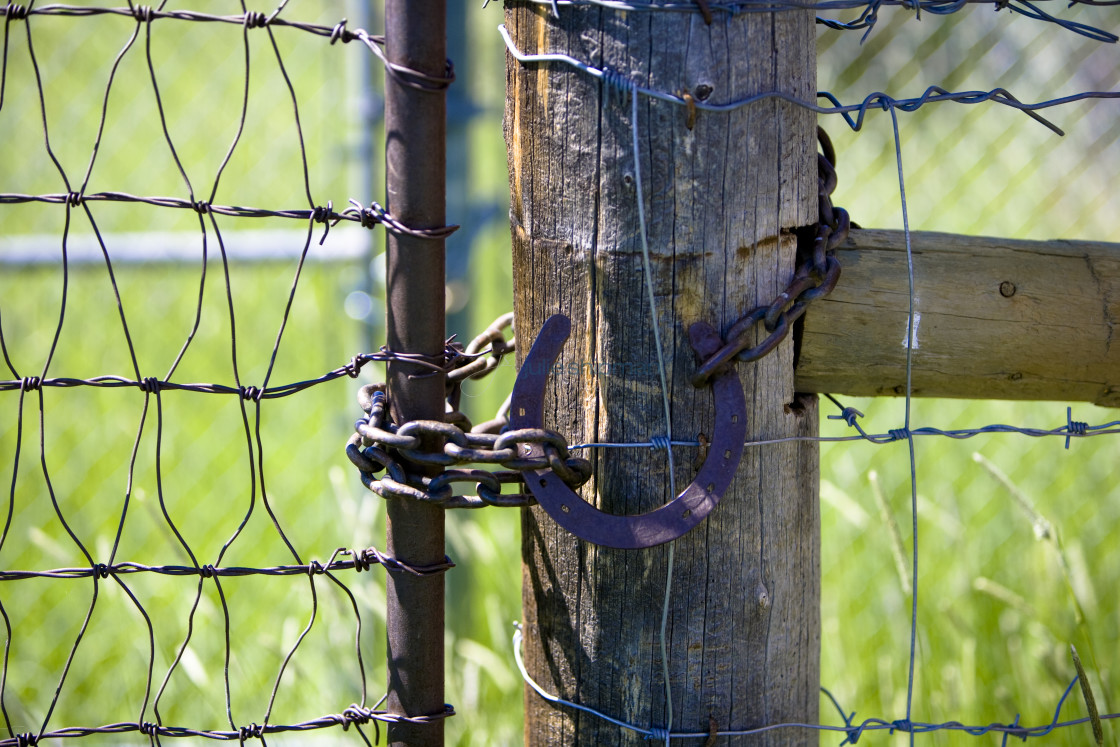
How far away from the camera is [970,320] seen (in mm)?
1349

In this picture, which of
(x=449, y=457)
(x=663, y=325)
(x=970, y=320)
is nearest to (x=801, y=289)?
(x=663, y=325)

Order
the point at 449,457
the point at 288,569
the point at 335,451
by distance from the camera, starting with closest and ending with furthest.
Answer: the point at 449,457
the point at 288,569
the point at 335,451

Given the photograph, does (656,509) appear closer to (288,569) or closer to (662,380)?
(662,380)

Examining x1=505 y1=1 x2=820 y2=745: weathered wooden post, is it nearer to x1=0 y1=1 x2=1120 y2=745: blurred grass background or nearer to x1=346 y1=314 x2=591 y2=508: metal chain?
x1=346 y1=314 x2=591 y2=508: metal chain

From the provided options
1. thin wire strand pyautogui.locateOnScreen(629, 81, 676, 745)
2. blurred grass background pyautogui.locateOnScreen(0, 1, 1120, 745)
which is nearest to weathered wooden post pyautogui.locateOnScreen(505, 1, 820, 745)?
thin wire strand pyautogui.locateOnScreen(629, 81, 676, 745)

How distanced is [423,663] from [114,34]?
18.4ft

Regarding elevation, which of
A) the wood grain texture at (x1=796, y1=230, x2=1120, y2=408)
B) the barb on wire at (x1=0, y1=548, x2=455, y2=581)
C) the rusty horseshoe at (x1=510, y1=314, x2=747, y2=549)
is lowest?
the barb on wire at (x1=0, y1=548, x2=455, y2=581)

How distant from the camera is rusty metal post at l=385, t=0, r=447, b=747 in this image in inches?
46.7

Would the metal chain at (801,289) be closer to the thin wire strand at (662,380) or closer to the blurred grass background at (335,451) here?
the thin wire strand at (662,380)

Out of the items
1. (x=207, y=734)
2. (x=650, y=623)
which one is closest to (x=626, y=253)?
(x=650, y=623)

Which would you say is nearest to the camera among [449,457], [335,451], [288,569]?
[449,457]

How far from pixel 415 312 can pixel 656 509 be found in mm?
425

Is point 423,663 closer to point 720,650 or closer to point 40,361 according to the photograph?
point 720,650

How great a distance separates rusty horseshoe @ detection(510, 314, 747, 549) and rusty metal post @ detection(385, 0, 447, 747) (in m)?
0.15
